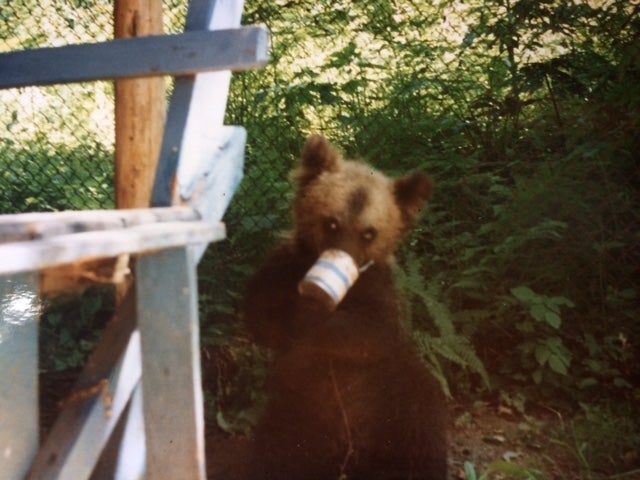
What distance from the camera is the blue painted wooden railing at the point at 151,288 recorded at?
5.58ft

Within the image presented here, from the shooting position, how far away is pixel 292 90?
485cm

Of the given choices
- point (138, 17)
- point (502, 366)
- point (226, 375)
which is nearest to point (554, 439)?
point (502, 366)

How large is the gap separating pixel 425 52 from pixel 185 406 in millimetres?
3973

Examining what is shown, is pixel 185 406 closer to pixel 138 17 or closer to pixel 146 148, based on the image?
pixel 146 148

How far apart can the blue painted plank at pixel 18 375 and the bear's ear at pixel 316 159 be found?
1.62 m

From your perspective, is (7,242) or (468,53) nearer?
(7,242)

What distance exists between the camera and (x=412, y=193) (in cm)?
349

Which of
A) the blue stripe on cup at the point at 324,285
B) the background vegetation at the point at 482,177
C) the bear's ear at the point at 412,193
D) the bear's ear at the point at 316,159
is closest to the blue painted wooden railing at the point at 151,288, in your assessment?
the blue stripe on cup at the point at 324,285

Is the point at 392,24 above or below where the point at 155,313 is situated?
above

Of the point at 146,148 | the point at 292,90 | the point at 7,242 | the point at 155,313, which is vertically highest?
the point at 292,90

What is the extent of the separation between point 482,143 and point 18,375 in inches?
153

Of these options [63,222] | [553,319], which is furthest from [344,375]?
[63,222]

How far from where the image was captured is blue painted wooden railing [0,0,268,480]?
1.70 m

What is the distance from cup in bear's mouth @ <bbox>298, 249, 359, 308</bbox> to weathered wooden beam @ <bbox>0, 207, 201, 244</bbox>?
933 mm
